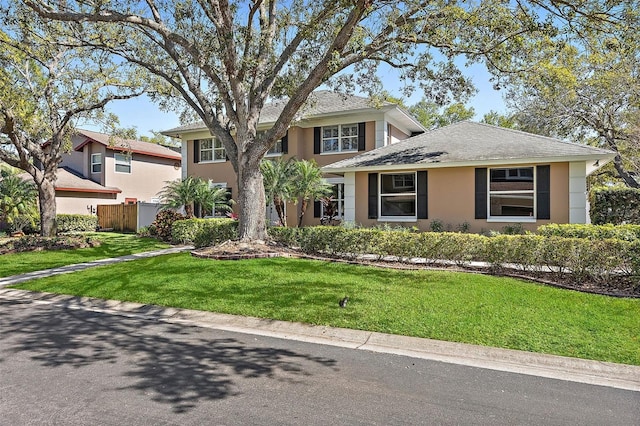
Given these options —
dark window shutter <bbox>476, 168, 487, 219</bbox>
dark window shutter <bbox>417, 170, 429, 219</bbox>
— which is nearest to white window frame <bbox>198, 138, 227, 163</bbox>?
dark window shutter <bbox>417, 170, 429, 219</bbox>

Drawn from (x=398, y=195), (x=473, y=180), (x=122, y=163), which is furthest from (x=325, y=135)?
(x=122, y=163)

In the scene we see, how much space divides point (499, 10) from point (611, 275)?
21.8 feet

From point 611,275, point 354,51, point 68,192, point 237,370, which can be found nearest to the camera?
point 237,370

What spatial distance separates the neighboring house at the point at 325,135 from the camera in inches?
746

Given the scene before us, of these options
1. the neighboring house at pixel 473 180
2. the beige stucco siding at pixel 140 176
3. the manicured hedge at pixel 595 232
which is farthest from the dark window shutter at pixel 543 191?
the beige stucco siding at pixel 140 176

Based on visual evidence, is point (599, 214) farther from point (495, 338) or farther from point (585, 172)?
point (495, 338)

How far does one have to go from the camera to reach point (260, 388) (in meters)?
4.24

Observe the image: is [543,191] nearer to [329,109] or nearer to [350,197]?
[350,197]

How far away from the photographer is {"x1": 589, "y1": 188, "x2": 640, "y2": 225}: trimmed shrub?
14.2 m

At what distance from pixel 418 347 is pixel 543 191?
9.97 m

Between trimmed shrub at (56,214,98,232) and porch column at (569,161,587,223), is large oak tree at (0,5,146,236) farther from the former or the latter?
porch column at (569,161,587,223)

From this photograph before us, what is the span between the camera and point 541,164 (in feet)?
43.4

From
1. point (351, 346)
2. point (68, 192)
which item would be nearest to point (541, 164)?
Answer: point (351, 346)

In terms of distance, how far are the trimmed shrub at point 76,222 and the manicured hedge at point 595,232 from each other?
76.2 feet
